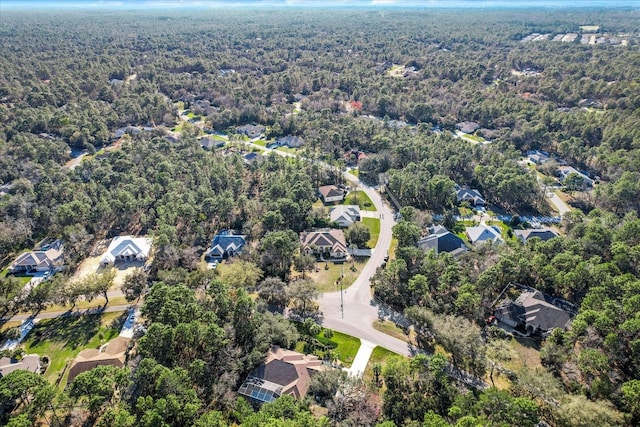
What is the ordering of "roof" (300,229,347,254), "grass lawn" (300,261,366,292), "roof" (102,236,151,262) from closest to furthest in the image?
"grass lawn" (300,261,366,292), "roof" (102,236,151,262), "roof" (300,229,347,254)

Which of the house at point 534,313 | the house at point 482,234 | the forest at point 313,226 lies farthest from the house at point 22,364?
the house at point 482,234

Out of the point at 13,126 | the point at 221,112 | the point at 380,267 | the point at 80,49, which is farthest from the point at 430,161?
the point at 80,49

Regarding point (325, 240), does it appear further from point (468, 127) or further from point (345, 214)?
point (468, 127)

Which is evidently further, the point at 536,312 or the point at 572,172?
the point at 572,172

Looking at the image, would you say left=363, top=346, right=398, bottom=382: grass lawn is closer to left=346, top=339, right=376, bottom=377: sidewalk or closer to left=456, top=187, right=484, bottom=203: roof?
left=346, top=339, right=376, bottom=377: sidewalk

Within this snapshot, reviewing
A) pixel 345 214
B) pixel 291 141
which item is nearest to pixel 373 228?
pixel 345 214

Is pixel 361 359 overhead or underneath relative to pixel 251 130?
underneath

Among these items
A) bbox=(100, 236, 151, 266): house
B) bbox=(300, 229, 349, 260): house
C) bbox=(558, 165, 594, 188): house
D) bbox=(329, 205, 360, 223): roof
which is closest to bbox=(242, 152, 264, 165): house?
bbox=(329, 205, 360, 223): roof

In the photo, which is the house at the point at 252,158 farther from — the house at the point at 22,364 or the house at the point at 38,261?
the house at the point at 22,364
